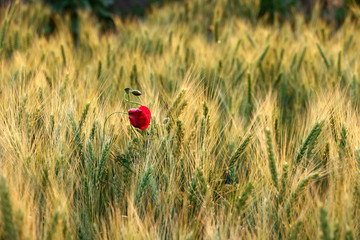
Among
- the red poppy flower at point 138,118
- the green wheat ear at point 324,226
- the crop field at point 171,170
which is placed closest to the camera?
the green wheat ear at point 324,226

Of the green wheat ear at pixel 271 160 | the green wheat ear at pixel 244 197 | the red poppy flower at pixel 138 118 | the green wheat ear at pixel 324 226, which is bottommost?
the green wheat ear at pixel 324 226

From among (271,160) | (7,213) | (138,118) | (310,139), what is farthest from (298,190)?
(7,213)

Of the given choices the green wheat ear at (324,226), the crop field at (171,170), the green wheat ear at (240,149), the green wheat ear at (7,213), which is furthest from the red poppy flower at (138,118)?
the green wheat ear at (324,226)

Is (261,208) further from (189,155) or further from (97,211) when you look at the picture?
(97,211)

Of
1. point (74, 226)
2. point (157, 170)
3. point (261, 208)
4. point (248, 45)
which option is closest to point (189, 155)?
point (157, 170)

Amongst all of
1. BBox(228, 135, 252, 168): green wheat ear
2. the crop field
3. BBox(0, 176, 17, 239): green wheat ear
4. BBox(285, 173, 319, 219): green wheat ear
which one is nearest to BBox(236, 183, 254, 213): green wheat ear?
the crop field

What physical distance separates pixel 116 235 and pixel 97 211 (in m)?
0.19

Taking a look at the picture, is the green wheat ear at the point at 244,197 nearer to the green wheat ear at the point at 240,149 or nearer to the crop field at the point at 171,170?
the crop field at the point at 171,170

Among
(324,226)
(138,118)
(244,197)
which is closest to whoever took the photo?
(324,226)

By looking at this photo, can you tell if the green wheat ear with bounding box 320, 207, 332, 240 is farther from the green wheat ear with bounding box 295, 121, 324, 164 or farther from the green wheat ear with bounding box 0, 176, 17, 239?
the green wheat ear with bounding box 0, 176, 17, 239

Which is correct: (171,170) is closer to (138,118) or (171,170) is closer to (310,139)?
(138,118)

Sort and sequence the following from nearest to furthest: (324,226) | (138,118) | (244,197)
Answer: (324,226), (244,197), (138,118)

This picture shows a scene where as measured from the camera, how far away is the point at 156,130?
1.20 m

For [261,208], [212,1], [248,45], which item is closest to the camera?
[261,208]
